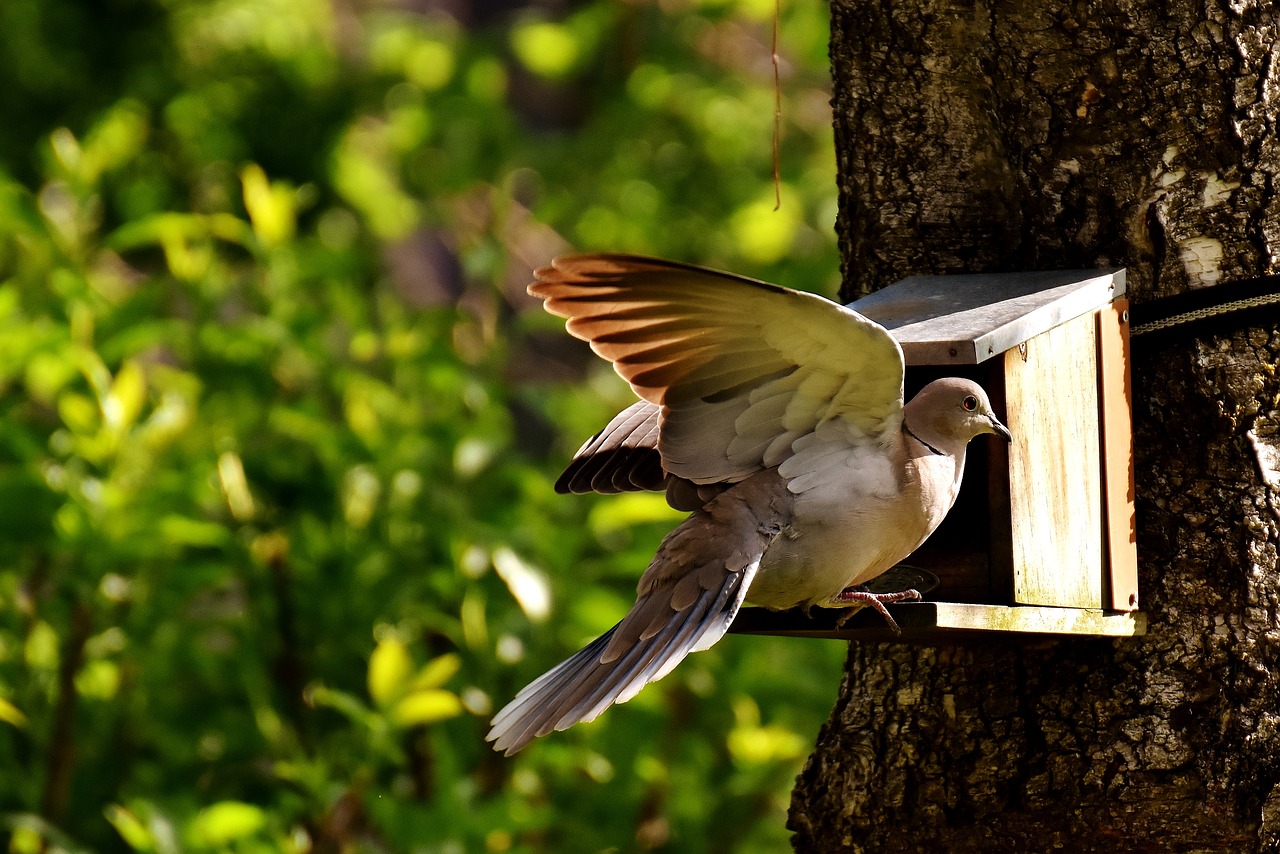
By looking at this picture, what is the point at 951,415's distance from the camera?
2273 mm

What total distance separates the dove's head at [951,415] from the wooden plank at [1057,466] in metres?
0.08

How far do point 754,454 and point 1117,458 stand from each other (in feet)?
2.08

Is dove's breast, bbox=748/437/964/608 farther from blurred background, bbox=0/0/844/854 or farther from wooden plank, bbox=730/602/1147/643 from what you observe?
blurred background, bbox=0/0/844/854

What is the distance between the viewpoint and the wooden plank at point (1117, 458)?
2430 mm

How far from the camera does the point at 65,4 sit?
6031 millimetres

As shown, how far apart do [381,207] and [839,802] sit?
3.82 m

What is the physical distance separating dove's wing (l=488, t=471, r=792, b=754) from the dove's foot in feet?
0.48

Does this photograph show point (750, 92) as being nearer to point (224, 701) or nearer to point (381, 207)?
point (381, 207)

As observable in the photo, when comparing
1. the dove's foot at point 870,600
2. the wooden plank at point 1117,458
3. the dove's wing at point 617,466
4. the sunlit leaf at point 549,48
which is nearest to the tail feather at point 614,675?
the dove's foot at point 870,600

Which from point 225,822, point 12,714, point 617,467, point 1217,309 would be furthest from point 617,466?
point 12,714

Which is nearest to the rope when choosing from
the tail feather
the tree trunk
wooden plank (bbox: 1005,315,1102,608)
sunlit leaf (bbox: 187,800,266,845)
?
the tree trunk

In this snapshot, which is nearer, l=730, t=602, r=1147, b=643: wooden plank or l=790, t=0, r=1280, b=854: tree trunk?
l=730, t=602, r=1147, b=643: wooden plank

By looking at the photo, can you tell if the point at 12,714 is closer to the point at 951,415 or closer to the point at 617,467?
the point at 617,467

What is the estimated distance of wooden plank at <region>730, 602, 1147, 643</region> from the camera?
208 centimetres
